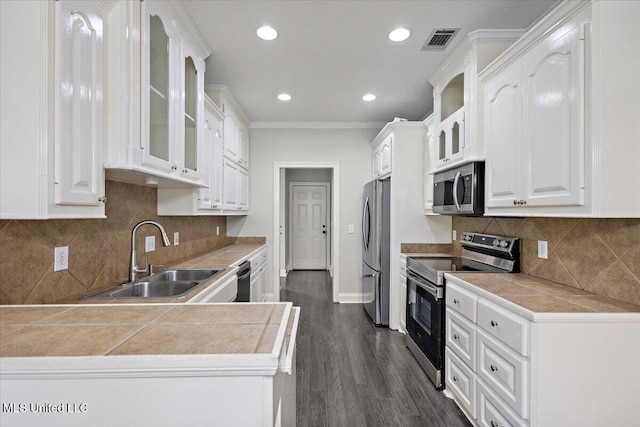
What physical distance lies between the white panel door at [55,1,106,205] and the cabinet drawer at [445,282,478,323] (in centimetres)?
203

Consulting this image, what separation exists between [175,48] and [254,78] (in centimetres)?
118

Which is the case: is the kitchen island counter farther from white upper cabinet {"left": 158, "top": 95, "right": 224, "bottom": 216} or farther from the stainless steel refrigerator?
the stainless steel refrigerator

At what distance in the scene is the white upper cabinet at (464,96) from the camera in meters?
2.29

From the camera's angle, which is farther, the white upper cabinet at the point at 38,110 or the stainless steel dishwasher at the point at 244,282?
the stainless steel dishwasher at the point at 244,282

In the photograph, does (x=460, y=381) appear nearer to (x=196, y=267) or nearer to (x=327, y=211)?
(x=196, y=267)

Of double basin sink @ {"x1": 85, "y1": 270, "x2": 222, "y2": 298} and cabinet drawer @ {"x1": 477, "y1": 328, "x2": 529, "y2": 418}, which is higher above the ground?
double basin sink @ {"x1": 85, "y1": 270, "x2": 222, "y2": 298}

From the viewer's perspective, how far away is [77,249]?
1.63 m

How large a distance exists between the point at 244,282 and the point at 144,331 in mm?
1979

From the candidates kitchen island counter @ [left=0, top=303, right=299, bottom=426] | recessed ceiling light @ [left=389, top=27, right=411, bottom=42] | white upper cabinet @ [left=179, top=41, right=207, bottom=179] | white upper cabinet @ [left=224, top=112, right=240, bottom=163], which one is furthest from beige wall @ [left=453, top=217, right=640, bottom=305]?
white upper cabinet @ [left=224, top=112, right=240, bottom=163]

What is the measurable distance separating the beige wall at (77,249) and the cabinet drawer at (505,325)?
2.15m

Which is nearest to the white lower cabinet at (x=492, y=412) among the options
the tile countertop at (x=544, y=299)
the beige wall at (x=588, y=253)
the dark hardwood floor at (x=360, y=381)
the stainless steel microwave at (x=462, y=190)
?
the dark hardwood floor at (x=360, y=381)

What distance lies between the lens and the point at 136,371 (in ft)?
2.75

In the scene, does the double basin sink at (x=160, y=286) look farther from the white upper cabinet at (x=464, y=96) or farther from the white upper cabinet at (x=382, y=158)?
the white upper cabinet at (x=382, y=158)

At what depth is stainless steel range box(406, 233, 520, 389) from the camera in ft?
7.80
